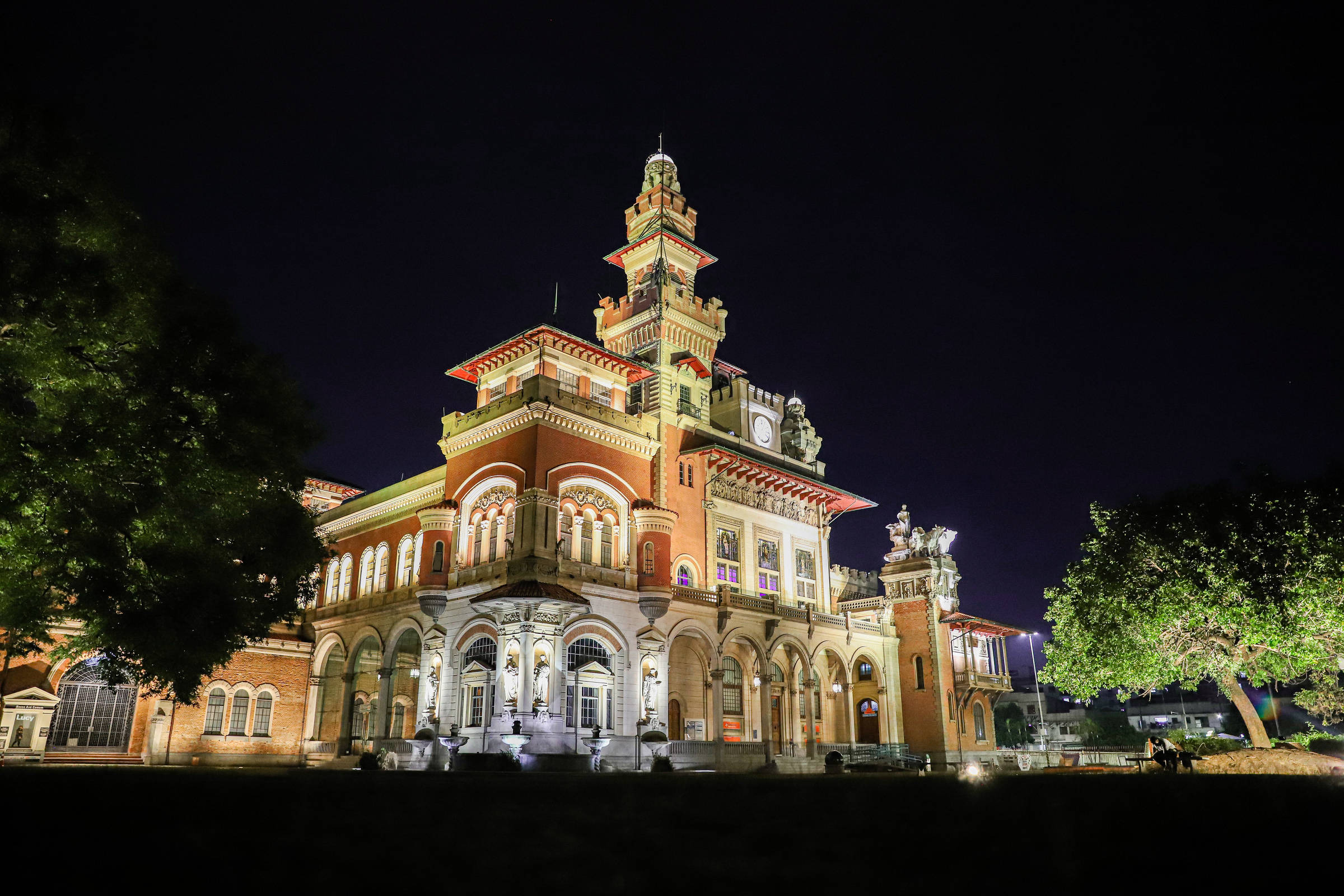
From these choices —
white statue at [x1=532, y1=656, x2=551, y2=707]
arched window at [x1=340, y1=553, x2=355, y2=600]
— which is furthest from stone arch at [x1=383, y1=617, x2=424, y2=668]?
white statue at [x1=532, y1=656, x2=551, y2=707]

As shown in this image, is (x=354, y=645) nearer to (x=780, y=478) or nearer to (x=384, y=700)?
(x=384, y=700)

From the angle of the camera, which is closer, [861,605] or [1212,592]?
[1212,592]

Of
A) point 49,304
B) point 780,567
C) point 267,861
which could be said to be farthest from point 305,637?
point 267,861

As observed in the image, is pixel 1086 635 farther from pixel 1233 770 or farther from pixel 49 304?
pixel 49 304

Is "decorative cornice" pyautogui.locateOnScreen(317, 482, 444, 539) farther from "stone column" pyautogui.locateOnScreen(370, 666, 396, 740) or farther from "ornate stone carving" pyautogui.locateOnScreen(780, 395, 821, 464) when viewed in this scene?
"ornate stone carving" pyautogui.locateOnScreen(780, 395, 821, 464)

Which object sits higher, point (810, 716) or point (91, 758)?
point (810, 716)

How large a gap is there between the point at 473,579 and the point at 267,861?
3018cm

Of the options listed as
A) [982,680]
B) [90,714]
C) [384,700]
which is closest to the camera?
[384,700]

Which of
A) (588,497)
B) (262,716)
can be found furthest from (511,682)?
(262,716)

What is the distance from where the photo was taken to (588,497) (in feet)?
113

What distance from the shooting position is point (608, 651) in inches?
1300

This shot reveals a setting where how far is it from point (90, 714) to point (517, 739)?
2181 cm

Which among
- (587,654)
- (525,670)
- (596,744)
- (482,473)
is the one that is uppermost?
(482,473)

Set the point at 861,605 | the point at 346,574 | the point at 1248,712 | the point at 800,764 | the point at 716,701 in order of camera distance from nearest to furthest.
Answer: the point at 1248,712, the point at 800,764, the point at 716,701, the point at 346,574, the point at 861,605
